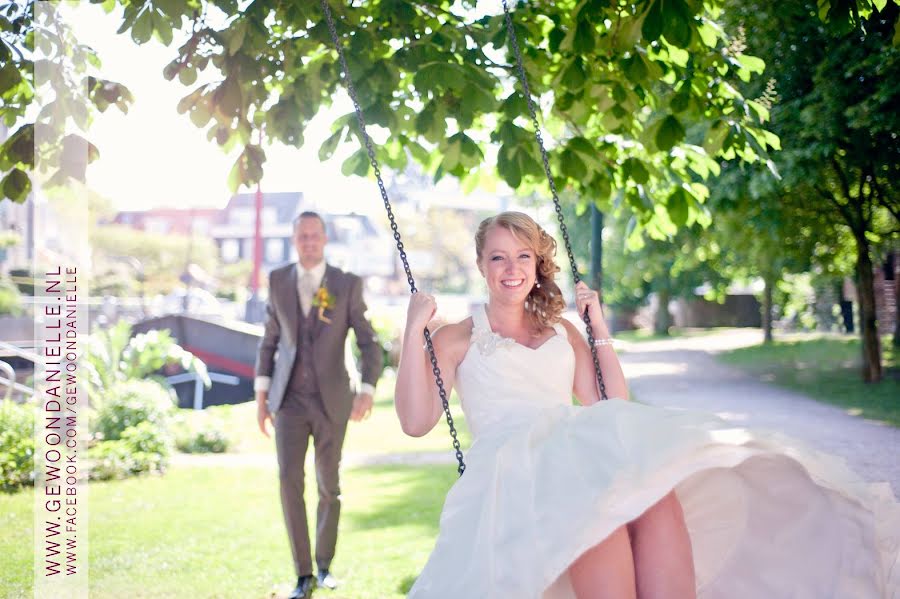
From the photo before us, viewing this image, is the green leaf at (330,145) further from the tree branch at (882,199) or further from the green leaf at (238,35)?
the tree branch at (882,199)

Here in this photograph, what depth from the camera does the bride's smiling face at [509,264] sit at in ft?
12.5

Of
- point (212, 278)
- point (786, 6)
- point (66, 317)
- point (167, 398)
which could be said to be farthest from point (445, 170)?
point (212, 278)

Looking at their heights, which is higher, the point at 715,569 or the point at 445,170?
the point at 445,170

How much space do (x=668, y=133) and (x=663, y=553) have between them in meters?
3.06

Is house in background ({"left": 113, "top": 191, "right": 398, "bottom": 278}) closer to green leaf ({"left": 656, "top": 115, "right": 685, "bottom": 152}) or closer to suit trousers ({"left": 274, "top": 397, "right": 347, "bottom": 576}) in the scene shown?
suit trousers ({"left": 274, "top": 397, "right": 347, "bottom": 576})

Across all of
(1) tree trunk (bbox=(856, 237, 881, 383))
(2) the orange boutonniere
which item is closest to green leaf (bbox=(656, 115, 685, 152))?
(2) the orange boutonniere

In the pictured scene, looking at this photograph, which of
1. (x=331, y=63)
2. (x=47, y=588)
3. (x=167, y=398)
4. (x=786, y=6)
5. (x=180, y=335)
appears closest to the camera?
(x=47, y=588)

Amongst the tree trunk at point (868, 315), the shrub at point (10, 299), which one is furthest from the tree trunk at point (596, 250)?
the shrub at point (10, 299)

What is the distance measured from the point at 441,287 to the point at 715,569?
2416 inches

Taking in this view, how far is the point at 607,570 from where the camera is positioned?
2787mm

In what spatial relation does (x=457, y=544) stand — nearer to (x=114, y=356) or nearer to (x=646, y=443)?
(x=646, y=443)

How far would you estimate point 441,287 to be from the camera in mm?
64562

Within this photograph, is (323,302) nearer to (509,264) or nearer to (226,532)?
(509,264)

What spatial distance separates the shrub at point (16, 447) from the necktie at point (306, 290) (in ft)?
12.7
